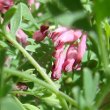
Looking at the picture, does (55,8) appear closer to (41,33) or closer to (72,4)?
(72,4)

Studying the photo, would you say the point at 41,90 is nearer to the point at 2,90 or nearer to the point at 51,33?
the point at 51,33

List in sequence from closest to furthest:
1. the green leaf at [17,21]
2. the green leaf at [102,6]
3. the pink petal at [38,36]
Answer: the green leaf at [102,6], the green leaf at [17,21], the pink petal at [38,36]

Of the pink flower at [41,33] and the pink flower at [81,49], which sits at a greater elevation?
the pink flower at [41,33]

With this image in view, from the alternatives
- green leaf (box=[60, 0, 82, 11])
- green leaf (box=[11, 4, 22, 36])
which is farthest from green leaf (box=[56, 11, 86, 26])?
green leaf (box=[11, 4, 22, 36])

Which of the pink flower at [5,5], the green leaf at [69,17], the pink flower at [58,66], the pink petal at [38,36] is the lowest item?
the pink flower at [58,66]

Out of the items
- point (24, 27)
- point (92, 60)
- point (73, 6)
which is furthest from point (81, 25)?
point (24, 27)

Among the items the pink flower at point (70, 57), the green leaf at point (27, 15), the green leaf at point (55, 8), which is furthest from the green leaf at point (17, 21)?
the green leaf at point (55, 8)

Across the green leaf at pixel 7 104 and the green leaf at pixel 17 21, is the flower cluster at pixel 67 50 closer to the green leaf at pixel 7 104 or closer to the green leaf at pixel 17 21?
the green leaf at pixel 17 21

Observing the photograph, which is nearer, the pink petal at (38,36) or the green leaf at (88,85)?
the green leaf at (88,85)
